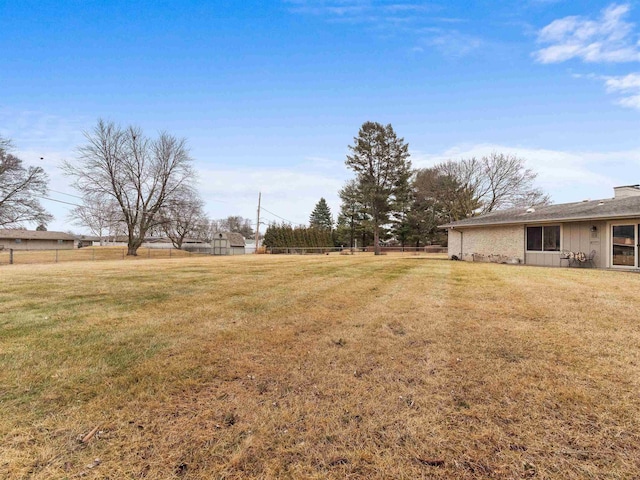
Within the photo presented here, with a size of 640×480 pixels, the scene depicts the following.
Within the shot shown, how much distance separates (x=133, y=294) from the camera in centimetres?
602

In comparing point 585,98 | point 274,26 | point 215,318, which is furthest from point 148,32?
point 585,98

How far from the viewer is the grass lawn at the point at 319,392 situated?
1.62 m

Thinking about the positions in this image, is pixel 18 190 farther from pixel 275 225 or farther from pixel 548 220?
pixel 548 220

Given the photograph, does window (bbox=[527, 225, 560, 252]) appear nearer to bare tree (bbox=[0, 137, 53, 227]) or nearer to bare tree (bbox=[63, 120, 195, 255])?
bare tree (bbox=[63, 120, 195, 255])

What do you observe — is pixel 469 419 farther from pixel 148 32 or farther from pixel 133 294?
pixel 148 32

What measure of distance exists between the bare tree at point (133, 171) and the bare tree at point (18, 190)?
8.66ft

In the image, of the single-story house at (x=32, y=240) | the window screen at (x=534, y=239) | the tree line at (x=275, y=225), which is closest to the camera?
the window screen at (x=534, y=239)

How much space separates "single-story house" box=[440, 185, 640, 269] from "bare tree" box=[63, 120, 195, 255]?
2656cm

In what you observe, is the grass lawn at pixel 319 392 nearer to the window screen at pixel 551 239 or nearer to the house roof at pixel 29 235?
the window screen at pixel 551 239

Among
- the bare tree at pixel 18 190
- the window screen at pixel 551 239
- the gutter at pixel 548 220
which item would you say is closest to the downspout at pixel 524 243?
the gutter at pixel 548 220

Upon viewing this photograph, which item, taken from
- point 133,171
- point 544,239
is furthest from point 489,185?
point 133,171

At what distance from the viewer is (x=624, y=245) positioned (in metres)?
11.2

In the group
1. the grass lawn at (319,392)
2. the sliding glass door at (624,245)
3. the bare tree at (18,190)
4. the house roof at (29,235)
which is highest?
the bare tree at (18,190)

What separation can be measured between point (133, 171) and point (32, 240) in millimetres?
29671
